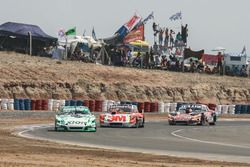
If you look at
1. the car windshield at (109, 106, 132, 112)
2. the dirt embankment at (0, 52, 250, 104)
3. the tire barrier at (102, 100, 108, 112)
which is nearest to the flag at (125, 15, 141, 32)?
the dirt embankment at (0, 52, 250, 104)

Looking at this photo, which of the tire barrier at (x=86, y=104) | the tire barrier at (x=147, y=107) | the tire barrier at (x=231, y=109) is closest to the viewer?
the tire barrier at (x=86, y=104)

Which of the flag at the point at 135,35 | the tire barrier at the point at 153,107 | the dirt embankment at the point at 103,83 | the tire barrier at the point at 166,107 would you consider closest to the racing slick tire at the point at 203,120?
the tire barrier at the point at 153,107

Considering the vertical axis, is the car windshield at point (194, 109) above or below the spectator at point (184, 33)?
below

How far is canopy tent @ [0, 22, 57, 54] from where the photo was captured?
50.9 meters

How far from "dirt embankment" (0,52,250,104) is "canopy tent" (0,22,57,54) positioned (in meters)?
1.63

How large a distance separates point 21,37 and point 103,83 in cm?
1040

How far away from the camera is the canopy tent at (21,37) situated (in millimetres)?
50875

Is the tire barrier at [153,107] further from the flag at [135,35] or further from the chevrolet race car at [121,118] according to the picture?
the chevrolet race car at [121,118]

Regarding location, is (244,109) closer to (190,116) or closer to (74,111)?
(190,116)

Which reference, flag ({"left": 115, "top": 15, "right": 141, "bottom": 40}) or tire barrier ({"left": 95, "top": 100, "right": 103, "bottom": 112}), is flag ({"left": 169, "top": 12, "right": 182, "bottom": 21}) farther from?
tire barrier ({"left": 95, "top": 100, "right": 103, "bottom": 112})

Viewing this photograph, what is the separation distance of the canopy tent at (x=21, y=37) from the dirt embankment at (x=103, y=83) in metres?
1.63

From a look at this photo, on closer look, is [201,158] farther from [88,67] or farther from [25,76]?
[88,67]

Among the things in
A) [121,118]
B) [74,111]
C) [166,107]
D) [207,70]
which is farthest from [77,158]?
[207,70]

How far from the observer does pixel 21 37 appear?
51469mm
